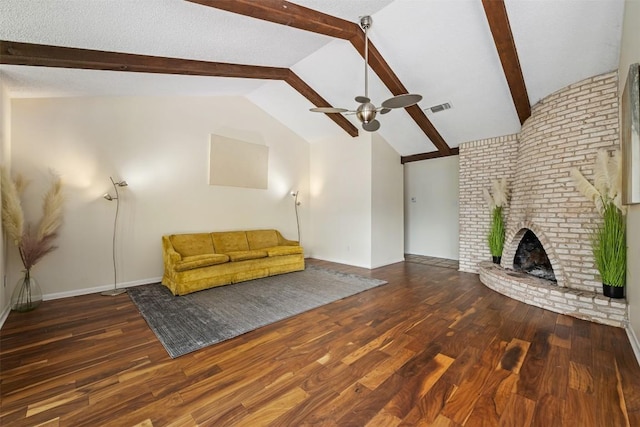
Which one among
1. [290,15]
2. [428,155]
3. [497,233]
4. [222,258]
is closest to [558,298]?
[497,233]

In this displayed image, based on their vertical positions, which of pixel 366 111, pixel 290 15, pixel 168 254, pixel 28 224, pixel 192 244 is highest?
pixel 290 15

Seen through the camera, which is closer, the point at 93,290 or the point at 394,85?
the point at 93,290

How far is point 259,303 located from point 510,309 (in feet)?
10.7

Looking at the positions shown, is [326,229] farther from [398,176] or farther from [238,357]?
[238,357]

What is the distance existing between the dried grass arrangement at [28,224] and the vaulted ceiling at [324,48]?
1232 mm

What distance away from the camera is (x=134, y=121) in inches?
171

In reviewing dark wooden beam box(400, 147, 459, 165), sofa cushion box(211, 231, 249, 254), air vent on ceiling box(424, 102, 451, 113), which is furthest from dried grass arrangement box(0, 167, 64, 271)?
dark wooden beam box(400, 147, 459, 165)

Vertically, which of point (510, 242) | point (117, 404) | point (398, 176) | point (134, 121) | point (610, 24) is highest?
point (610, 24)

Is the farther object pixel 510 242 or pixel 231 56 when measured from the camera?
pixel 510 242

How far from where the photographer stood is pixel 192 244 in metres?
4.65

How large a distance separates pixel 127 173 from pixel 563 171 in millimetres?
6527

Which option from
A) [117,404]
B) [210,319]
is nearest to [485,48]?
[210,319]

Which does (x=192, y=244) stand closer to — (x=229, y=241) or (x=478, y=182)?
(x=229, y=241)

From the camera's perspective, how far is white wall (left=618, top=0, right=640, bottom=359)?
228cm
